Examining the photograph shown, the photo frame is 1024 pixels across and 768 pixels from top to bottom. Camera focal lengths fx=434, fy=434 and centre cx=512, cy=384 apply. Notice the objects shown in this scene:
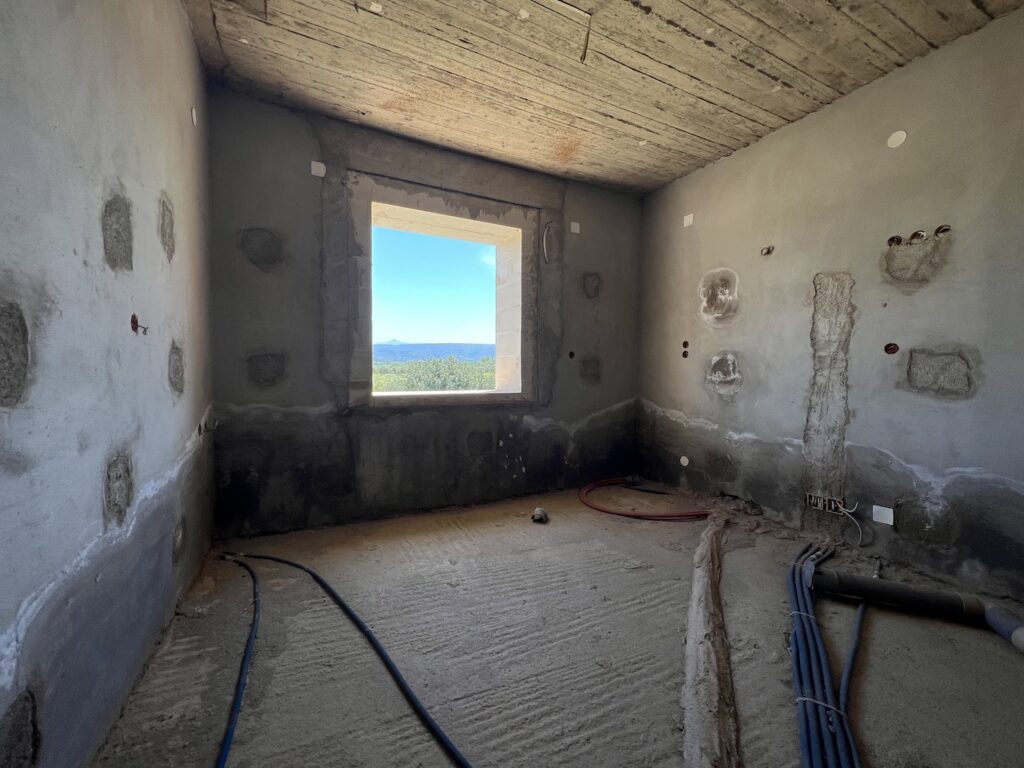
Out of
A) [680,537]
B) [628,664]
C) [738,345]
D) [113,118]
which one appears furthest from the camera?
[738,345]

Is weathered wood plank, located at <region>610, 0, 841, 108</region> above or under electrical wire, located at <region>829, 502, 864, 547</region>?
above

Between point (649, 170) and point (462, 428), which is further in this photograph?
point (649, 170)

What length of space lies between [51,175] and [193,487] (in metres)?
1.65

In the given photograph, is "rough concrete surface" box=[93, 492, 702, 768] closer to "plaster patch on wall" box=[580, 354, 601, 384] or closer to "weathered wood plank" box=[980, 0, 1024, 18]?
"plaster patch on wall" box=[580, 354, 601, 384]

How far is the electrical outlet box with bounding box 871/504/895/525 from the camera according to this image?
97.0 inches

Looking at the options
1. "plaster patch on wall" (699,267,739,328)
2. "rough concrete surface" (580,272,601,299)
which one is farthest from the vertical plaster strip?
"rough concrete surface" (580,272,601,299)

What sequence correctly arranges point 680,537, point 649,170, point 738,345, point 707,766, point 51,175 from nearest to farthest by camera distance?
point 51,175 < point 707,766 < point 680,537 < point 738,345 < point 649,170

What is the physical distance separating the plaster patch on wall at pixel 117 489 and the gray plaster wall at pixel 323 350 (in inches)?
55.7

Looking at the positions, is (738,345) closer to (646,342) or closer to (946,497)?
(646,342)

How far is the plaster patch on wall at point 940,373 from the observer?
7.21 feet

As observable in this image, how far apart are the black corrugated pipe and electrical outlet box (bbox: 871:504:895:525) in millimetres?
534

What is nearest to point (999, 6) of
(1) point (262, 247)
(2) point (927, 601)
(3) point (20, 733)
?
(2) point (927, 601)

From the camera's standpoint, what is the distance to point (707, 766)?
117 centimetres

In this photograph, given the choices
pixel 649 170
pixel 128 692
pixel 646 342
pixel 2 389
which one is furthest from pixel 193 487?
pixel 649 170
